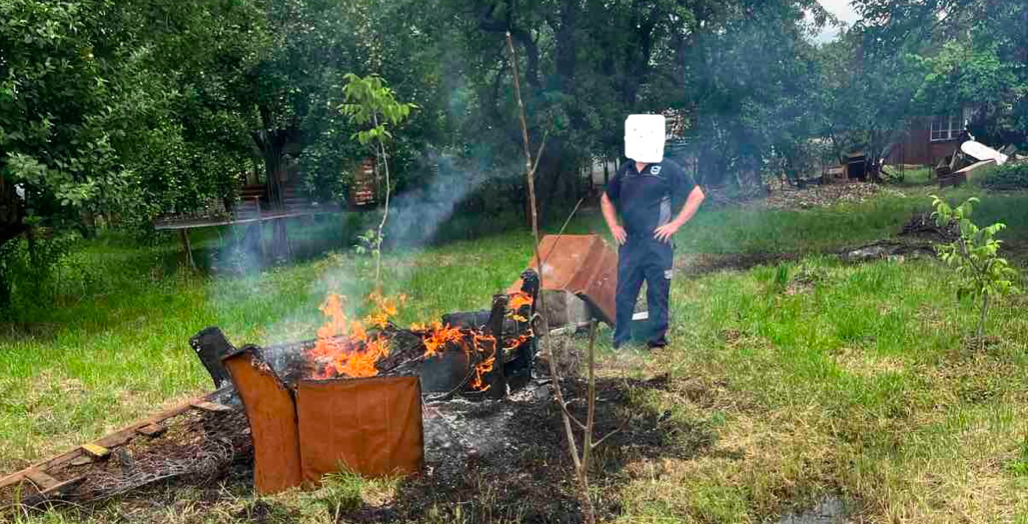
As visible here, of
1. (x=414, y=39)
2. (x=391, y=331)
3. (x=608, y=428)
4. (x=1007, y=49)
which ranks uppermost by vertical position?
(x=414, y=39)

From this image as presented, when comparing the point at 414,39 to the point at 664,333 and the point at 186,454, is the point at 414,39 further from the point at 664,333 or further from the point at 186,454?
the point at 186,454

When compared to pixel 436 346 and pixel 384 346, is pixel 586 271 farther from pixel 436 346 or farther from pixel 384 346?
pixel 384 346

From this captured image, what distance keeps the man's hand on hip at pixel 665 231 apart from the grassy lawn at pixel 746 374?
102cm

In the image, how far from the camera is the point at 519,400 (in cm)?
559

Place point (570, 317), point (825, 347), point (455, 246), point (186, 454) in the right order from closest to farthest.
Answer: point (186, 454), point (825, 347), point (570, 317), point (455, 246)

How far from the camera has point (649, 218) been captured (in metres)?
6.57

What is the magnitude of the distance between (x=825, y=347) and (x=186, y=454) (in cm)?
509

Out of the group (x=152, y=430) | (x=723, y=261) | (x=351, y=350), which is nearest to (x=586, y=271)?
(x=351, y=350)

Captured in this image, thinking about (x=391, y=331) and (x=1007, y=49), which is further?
(x=1007, y=49)

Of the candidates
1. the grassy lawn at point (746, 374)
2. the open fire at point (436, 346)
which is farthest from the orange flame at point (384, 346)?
the grassy lawn at point (746, 374)

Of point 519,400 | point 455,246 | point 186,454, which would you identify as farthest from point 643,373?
point 455,246

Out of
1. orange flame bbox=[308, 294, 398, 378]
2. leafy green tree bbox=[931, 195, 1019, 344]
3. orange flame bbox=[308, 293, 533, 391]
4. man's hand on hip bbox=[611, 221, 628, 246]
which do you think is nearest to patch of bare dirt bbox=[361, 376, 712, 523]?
orange flame bbox=[308, 293, 533, 391]

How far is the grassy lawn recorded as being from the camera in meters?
4.14

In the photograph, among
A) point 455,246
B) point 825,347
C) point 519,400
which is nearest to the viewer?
point 519,400
